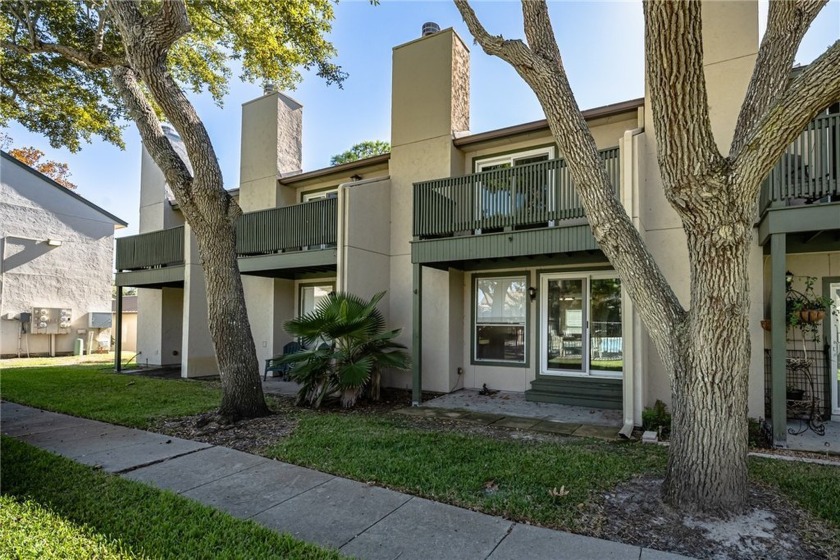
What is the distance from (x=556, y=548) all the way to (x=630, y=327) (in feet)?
15.1

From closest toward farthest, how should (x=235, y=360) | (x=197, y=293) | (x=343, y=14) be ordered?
(x=235, y=360) < (x=343, y=14) < (x=197, y=293)

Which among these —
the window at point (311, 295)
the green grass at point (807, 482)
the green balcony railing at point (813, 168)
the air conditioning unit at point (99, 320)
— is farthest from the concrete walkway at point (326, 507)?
the air conditioning unit at point (99, 320)

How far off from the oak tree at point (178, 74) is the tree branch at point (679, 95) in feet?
20.0

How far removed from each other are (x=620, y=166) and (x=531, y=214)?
156 cm

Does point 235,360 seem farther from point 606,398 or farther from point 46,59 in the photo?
point 46,59

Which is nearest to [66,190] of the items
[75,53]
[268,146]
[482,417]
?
[268,146]

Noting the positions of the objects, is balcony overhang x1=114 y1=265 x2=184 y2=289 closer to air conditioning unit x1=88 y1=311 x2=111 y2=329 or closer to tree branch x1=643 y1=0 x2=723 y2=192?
air conditioning unit x1=88 y1=311 x2=111 y2=329

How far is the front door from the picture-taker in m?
8.82

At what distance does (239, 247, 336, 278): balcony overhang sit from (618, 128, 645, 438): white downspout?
5.72 m

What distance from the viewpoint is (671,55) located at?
11.3 feet

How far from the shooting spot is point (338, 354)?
8.17 m

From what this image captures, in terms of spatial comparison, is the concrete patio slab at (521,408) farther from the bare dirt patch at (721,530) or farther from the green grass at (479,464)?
the bare dirt patch at (721,530)

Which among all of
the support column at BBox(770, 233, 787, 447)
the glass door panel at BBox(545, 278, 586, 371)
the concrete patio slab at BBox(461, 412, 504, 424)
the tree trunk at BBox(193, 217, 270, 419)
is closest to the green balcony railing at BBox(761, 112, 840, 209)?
the support column at BBox(770, 233, 787, 447)

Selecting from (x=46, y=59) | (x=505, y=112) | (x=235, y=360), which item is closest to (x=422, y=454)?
(x=235, y=360)
